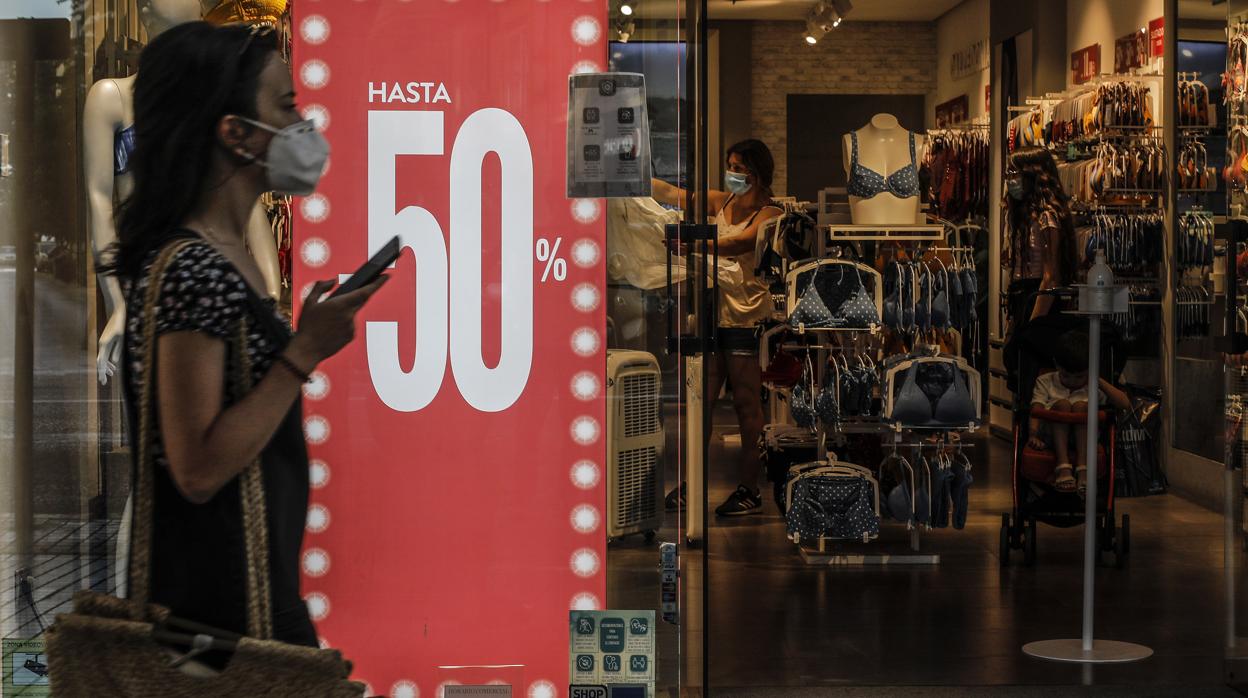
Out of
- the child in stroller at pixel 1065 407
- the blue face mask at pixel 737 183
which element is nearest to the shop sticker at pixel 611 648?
the child in stroller at pixel 1065 407

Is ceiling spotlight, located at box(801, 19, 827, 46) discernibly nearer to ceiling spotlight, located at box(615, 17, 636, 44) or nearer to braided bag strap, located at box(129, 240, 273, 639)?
ceiling spotlight, located at box(615, 17, 636, 44)

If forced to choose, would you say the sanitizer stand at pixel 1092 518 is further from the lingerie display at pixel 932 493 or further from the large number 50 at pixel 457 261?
the large number 50 at pixel 457 261

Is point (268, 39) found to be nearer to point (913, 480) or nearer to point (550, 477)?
point (550, 477)

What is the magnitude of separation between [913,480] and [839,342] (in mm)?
821

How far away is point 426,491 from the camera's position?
340 centimetres

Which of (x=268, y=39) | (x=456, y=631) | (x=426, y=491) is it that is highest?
(x=268, y=39)

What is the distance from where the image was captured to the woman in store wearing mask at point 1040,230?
6746 mm

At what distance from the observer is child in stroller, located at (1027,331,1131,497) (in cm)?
620

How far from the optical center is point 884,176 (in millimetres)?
6398

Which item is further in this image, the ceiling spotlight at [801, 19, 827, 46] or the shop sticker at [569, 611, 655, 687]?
the ceiling spotlight at [801, 19, 827, 46]

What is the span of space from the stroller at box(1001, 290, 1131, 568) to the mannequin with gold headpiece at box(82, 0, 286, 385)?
396cm

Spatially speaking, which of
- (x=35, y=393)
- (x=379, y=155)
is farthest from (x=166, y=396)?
(x=35, y=393)

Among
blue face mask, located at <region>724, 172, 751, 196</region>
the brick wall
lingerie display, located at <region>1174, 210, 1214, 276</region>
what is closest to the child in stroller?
blue face mask, located at <region>724, 172, 751, 196</region>

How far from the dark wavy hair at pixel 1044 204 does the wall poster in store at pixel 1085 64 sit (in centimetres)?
280
